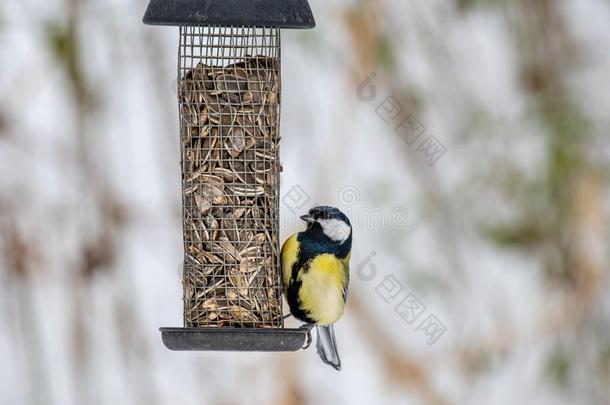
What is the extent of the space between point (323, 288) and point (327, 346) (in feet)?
1.27

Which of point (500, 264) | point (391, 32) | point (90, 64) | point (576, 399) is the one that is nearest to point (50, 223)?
point (90, 64)

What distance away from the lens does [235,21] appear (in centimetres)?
331

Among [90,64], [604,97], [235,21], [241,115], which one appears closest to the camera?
[235,21]

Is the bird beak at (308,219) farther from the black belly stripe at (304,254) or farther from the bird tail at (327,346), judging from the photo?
the bird tail at (327,346)

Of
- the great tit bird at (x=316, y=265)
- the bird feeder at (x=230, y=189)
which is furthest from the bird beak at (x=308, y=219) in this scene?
the bird feeder at (x=230, y=189)

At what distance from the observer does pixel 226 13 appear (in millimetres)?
3307

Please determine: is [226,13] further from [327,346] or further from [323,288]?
[327,346]

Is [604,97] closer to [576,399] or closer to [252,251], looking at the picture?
[576,399]

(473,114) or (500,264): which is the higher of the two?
(473,114)

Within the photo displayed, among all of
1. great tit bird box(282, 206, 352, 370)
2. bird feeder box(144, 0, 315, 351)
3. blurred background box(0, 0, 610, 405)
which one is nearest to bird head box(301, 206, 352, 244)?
great tit bird box(282, 206, 352, 370)

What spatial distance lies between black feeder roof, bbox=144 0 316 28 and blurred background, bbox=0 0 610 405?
7.85 feet

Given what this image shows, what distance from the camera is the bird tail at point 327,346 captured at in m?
4.23

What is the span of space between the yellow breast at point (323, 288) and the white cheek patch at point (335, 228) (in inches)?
3.4

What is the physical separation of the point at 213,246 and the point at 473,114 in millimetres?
2826
